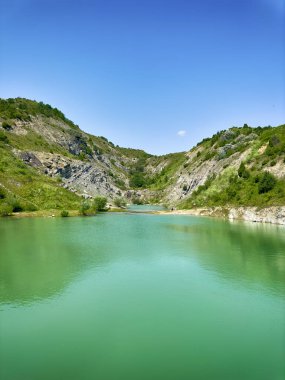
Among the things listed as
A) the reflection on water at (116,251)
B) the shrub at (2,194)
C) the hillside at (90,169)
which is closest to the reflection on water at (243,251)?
the reflection on water at (116,251)

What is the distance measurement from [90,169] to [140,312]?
13750 centimetres

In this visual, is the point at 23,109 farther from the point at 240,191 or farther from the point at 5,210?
the point at 240,191

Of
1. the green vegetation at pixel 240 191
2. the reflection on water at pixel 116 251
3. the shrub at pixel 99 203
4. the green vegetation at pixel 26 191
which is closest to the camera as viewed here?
the reflection on water at pixel 116 251

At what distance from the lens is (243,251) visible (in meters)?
49.0

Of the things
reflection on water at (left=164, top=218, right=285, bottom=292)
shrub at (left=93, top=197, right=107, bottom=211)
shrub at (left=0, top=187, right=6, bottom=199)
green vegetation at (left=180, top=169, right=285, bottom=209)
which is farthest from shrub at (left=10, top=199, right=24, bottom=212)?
green vegetation at (left=180, top=169, right=285, bottom=209)

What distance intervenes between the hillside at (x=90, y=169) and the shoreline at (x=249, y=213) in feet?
5.99

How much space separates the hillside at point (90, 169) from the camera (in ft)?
318

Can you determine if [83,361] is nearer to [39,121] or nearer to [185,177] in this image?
[185,177]

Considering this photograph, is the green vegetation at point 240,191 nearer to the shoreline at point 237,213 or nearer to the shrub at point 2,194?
the shoreline at point 237,213

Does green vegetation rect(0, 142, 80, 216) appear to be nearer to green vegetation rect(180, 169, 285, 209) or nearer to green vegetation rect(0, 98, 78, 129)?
green vegetation rect(180, 169, 285, 209)

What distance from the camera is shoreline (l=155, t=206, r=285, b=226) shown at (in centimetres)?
7931

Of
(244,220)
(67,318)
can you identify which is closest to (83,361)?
(67,318)

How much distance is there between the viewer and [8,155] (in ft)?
396

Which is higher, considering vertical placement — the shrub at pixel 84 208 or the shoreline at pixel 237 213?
the shrub at pixel 84 208
